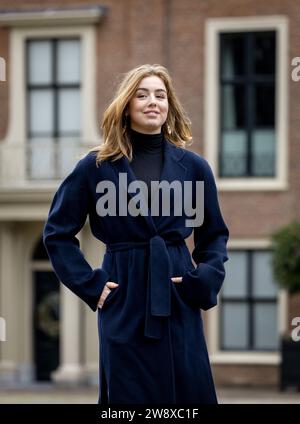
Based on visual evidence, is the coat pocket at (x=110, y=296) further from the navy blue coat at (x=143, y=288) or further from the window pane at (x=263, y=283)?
the window pane at (x=263, y=283)

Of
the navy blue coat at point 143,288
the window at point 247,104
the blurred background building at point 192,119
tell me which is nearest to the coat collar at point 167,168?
the navy blue coat at point 143,288

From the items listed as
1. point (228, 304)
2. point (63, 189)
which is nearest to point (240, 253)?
point (228, 304)

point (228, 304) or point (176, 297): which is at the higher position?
point (176, 297)

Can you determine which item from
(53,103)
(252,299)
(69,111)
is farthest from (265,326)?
(53,103)

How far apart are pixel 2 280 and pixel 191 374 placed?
19219mm

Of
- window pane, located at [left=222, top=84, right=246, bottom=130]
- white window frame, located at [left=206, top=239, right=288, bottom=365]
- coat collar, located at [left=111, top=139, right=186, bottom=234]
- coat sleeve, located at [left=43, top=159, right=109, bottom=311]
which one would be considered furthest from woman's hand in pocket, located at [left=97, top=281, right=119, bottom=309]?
window pane, located at [left=222, top=84, right=246, bottom=130]

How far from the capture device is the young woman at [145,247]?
5.24m

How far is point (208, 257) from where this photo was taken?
5.43 metres

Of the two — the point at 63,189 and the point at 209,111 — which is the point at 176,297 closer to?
the point at 63,189

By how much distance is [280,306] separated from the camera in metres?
23.2

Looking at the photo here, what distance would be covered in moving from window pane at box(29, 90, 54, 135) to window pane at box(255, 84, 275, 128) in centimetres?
377

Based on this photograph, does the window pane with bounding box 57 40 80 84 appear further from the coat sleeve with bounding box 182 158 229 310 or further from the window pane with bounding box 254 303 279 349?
the coat sleeve with bounding box 182 158 229 310

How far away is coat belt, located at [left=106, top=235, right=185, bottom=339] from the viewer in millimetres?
5199

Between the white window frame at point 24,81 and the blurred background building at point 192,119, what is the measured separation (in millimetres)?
23
